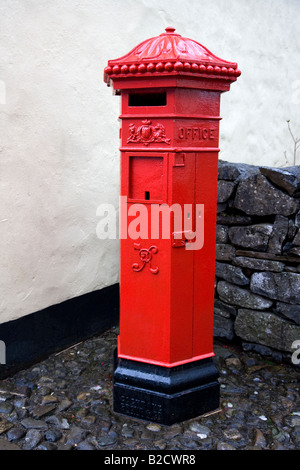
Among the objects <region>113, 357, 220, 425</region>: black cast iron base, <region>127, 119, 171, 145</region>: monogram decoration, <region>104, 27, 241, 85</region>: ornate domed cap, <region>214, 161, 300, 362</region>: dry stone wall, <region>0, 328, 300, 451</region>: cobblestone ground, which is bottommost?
<region>0, 328, 300, 451</region>: cobblestone ground

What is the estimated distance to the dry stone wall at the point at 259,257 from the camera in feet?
10.9

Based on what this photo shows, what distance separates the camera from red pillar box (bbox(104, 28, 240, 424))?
253cm

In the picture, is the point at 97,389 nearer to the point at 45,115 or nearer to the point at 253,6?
the point at 45,115

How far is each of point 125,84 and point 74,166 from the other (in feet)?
3.60

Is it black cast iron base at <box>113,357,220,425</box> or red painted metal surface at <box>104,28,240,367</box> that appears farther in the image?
black cast iron base at <box>113,357,220,425</box>

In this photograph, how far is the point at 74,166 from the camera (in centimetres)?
352

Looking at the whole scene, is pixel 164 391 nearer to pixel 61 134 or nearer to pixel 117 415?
pixel 117 415

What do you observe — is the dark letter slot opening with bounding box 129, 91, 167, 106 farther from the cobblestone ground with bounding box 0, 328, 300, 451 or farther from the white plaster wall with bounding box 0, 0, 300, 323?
the cobblestone ground with bounding box 0, 328, 300, 451

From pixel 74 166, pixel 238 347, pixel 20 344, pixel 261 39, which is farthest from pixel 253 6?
pixel 20 344

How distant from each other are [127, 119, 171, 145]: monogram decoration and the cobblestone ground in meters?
1.66

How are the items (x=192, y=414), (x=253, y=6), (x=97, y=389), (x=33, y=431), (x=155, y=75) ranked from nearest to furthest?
(x=155, y=75) < (x=33, y=431) < (x=192, y=414) < (x=97, y=389) < (x=253, y=6)

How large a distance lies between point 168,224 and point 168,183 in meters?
0.23

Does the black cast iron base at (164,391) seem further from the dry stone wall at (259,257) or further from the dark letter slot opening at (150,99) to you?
the dark letter slot opening at (150,99)

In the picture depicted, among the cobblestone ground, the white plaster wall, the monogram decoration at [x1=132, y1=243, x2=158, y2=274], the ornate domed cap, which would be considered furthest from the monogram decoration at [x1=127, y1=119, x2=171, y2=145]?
the cobblestone ground
